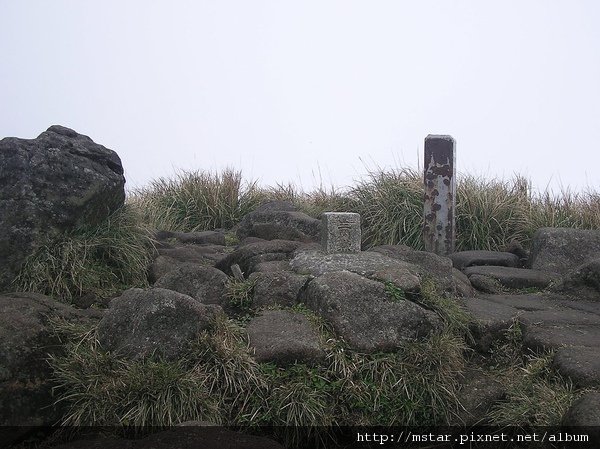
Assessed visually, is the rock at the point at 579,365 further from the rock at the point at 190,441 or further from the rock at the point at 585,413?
the rock at the point at 190,441

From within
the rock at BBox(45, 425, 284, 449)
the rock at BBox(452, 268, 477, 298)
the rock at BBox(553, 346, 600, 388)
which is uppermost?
the rock at BBox(452, 268, 477, 298)

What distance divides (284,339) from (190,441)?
4.07 ft

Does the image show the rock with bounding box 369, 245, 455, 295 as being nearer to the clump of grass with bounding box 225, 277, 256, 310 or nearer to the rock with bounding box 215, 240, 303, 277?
the rock with bounding box 215, 240, 303, 277

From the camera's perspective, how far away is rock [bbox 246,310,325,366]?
14.5ft

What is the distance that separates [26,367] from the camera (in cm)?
425

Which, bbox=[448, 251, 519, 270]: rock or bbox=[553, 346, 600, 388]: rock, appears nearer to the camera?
bbox=[553, 346, 600, 388]: rock

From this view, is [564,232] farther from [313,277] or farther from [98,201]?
[98,201]

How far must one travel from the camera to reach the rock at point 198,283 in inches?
206

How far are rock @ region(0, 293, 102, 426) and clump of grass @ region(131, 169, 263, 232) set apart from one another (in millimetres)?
5238

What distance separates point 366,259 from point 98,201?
98.7 inches

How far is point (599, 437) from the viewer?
3.64 m

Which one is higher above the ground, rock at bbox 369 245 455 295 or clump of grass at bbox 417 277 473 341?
rock at bbox 369 245 455 295

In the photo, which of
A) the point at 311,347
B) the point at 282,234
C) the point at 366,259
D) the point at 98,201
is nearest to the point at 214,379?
the point at 311,347

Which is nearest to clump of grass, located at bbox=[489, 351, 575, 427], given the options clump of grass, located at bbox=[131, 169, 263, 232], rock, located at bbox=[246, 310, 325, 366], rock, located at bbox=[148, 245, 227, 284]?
rock, located at bbox=[246, 310, 325, 366]
